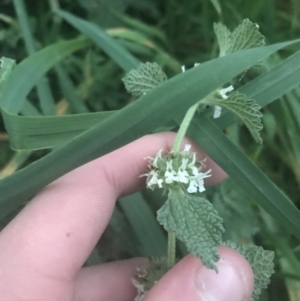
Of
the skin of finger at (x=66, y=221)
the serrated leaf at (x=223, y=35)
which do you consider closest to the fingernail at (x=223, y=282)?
the skin of finger at (x=66, y=221)

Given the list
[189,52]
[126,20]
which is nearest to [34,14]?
[126,20]

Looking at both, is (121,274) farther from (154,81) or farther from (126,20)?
(126,20)

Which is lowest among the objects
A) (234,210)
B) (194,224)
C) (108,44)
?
(234,210)

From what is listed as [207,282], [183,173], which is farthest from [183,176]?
[207,282]

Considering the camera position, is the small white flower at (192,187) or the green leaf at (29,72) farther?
the green leaf at (29,72)

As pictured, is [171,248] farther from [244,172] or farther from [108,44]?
[108,44]

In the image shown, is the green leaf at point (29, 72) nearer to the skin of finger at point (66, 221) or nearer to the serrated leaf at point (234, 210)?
the skin of finger at point (66, 221)
